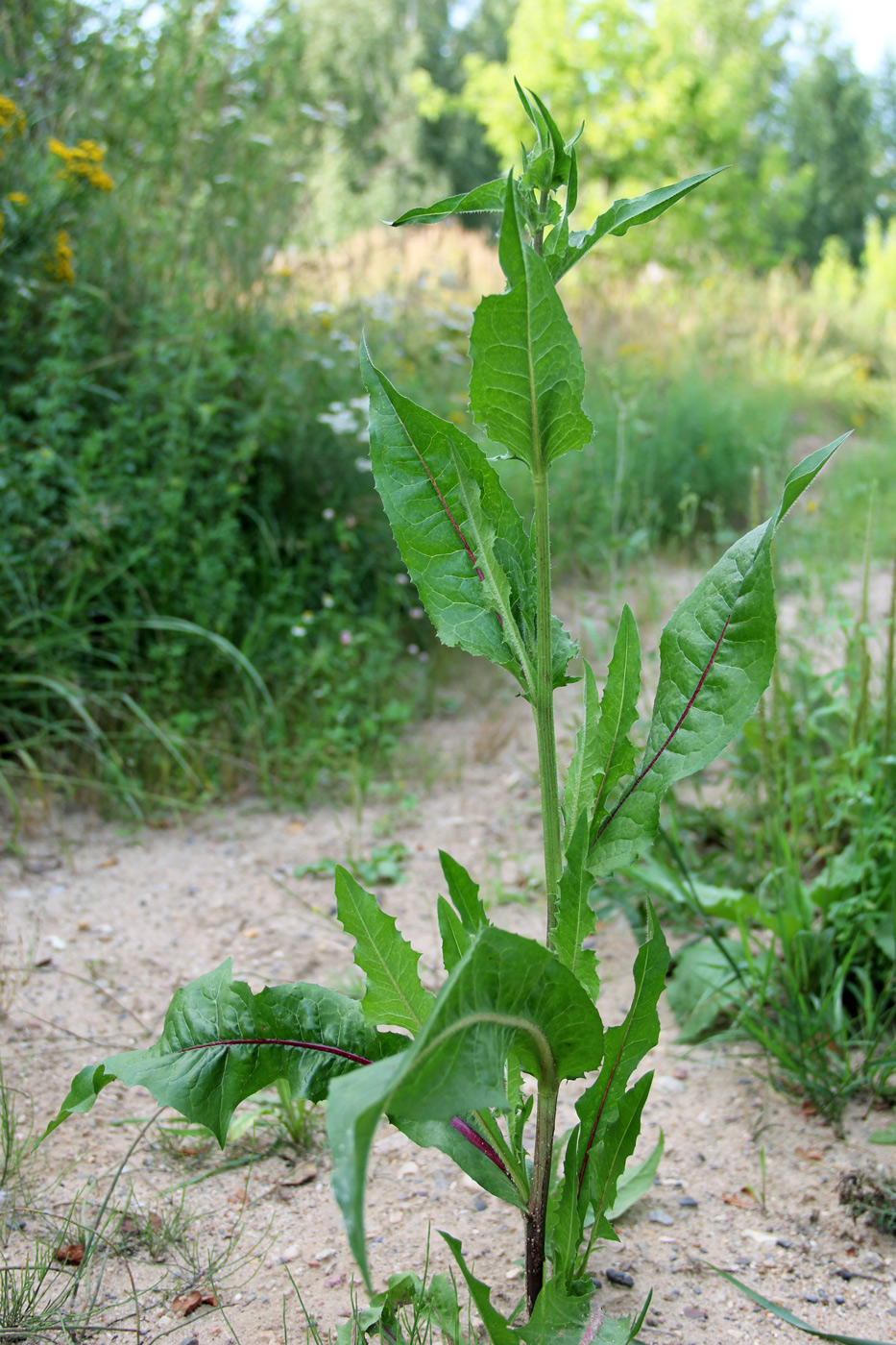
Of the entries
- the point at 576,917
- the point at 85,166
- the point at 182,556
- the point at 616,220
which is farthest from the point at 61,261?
the point at 576,917

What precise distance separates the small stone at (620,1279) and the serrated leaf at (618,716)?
28.6 inches

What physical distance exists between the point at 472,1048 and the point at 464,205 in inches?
33.4

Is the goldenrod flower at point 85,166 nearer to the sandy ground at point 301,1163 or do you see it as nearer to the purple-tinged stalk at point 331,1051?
the sandy ground at point 301,1163

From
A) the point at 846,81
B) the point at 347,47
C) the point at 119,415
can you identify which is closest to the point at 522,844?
the point at 119,415

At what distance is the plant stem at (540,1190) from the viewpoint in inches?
42.6

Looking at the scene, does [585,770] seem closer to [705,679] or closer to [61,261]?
[705,679]

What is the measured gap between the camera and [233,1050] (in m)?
1.11

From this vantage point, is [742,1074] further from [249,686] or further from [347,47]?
[347,47]

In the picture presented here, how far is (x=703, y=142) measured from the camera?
15.8 meters

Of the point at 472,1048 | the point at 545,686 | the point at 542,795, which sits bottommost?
the point at 472,1048

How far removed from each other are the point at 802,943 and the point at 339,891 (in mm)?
1160

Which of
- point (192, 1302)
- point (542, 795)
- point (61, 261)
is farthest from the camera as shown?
point (61, 261)

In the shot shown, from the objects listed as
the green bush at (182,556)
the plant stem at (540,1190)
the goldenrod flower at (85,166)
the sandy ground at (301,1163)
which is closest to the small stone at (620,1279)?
the sandy ground at (301,1163)

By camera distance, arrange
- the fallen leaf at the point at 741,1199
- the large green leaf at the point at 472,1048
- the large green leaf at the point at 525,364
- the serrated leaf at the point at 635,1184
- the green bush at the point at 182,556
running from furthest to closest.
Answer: the green bush at the point at 182,556 → the fallen leaf at the point at 741,1199 → the serrated leaf at the point at 635,1184 → the large green leaf at the point at 525,364 → the large green leaf at the point at 472,1048
